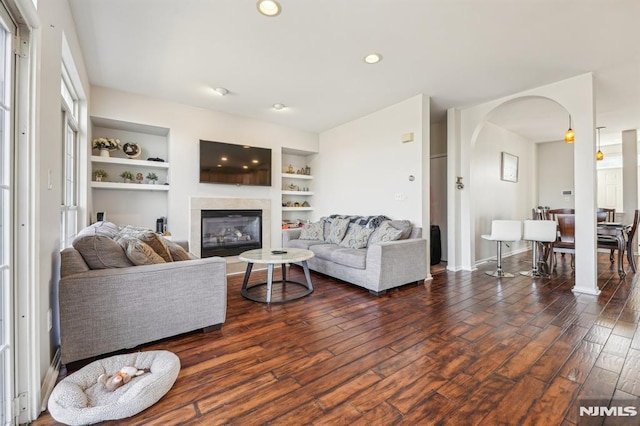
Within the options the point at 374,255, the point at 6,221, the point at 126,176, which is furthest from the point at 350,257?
the point at 126,176

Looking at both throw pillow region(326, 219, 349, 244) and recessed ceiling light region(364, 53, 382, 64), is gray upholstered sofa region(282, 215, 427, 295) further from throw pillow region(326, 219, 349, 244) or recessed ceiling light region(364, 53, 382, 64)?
recessed ceiling light region(364, 53, 382, 64)

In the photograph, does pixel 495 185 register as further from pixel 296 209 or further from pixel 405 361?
pixel 405 361

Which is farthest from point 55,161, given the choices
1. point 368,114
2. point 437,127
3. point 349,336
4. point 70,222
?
point 437,127

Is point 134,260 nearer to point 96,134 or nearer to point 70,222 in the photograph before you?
point 70,222

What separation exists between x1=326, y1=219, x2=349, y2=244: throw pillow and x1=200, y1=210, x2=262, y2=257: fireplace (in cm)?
128

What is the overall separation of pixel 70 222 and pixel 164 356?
224cm

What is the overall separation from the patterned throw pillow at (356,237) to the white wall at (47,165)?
2.98m

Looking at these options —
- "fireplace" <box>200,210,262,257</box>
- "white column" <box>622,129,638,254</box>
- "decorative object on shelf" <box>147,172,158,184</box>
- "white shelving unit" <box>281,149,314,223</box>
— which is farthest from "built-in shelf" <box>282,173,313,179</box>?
"white column" <box>622,129,638,254</box>

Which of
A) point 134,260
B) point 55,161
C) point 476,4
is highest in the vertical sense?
point 476,4

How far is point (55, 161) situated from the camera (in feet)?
5.61

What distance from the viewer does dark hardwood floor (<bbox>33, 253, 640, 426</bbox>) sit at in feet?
4.47

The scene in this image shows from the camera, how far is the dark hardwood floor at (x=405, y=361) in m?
1.36

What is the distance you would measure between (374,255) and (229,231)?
2.60m

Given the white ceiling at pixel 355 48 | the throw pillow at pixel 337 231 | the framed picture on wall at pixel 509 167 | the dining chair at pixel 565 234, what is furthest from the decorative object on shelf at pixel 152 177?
the framed picture on wall at pixel 509 167
